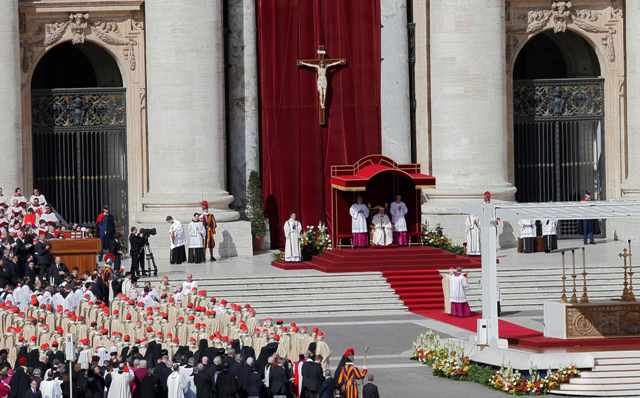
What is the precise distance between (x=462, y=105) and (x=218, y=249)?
888 cm

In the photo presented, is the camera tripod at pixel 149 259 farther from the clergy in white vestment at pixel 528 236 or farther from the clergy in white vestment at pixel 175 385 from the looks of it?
the clergy in white vestment at pixel 175 385

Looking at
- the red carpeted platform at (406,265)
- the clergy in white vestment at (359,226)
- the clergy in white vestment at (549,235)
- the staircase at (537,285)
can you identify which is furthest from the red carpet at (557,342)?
the clergy in white vestment at (549,235)

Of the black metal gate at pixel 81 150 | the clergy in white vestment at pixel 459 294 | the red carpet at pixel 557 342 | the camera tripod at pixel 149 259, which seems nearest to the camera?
the red carpet at pixel 557 342

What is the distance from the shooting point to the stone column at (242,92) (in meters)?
A: 56.9

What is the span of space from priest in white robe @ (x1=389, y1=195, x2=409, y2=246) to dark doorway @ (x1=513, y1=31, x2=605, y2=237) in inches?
327

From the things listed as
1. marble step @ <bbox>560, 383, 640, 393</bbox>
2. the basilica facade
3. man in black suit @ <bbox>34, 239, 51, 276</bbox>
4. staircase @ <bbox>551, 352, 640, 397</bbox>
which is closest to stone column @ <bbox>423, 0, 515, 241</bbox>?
the basilica facade

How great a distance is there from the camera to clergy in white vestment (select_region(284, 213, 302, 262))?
5241 centimetres

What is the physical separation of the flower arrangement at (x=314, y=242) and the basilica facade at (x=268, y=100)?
8.52 feet

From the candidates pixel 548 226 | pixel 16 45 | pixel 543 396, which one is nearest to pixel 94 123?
pixel 16 45

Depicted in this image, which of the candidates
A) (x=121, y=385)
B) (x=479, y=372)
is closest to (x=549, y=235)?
(x=479, y=372)

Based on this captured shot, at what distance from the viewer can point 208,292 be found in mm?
48531

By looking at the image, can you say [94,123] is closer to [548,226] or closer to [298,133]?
[298,133]

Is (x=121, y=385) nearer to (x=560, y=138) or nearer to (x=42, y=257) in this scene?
(x=42, y=257)

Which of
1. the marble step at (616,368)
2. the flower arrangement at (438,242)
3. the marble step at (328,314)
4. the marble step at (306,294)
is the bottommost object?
the marble step at (616,368)
